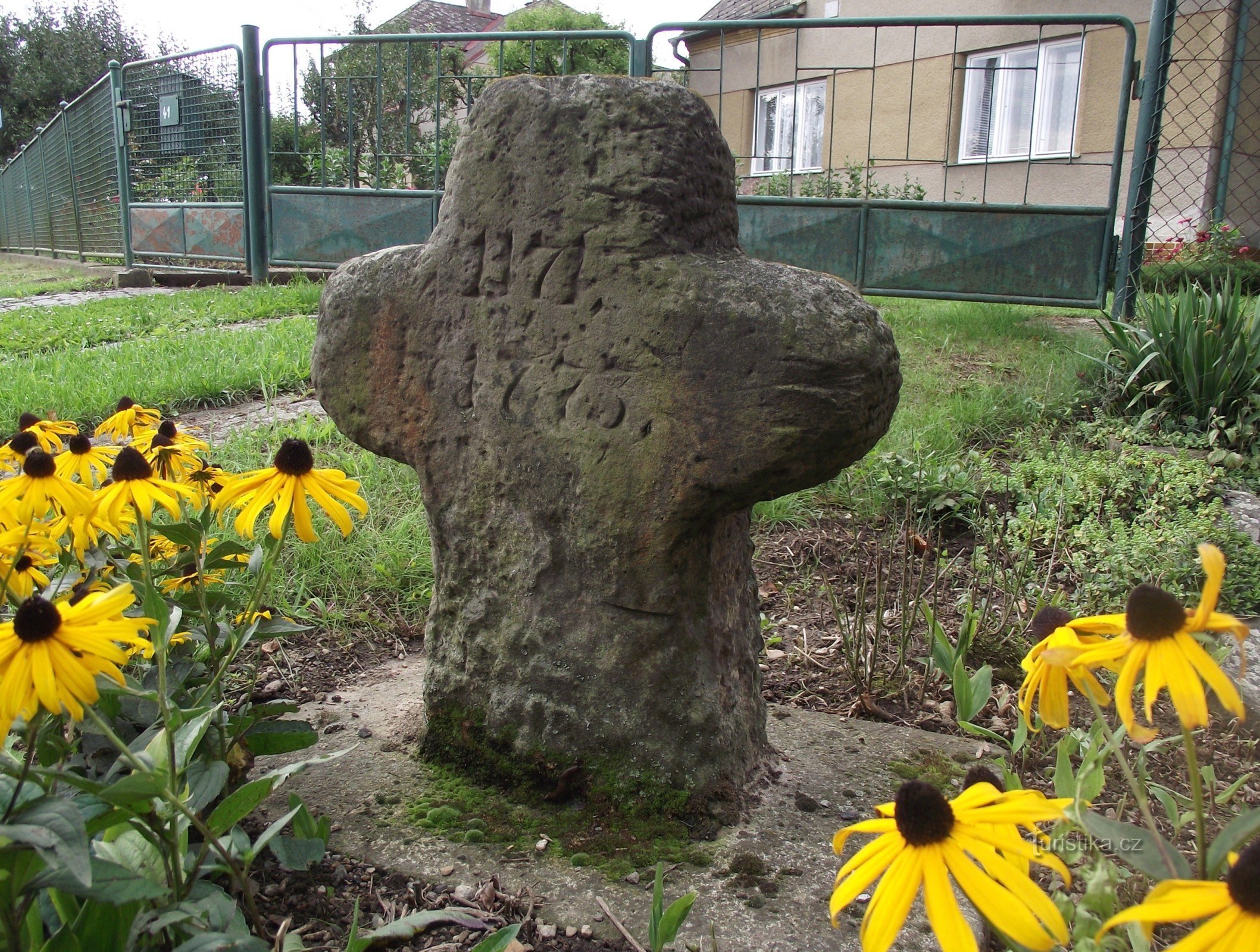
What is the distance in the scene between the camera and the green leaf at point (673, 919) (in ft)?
4.32

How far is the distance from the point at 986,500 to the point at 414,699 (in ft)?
7.74

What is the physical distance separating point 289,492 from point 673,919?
3.09ft

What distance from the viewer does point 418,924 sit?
149cm

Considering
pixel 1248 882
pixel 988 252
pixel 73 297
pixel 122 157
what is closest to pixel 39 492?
pixel 1248 882

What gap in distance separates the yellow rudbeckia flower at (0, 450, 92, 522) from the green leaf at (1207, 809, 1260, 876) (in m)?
1.71

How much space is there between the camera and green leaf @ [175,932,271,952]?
1312 mm

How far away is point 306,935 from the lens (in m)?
1.68

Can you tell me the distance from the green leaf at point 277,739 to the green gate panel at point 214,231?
766cm

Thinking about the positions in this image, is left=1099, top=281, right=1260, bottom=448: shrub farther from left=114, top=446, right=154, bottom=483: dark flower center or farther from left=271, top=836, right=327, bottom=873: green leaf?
left=114, top=446, right=154, bottom=483: dark flower center

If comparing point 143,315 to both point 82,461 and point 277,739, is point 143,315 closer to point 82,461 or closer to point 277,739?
point 82,461

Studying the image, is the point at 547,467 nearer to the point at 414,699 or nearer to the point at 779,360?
the point at 779,360

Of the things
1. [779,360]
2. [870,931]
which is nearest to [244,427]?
[779,360]

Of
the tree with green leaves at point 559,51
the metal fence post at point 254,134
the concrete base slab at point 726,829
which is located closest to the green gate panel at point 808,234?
the metal fence post at point 254,134

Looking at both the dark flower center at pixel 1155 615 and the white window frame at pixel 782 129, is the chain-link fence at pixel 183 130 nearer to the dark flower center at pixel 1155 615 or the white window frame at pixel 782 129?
the white window frame at pixel 782 129
